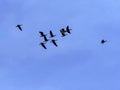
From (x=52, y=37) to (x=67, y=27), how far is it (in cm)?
561

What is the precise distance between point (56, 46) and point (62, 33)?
7.32 m

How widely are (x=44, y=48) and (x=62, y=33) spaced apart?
39.3ft

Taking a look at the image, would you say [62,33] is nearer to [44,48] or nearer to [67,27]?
[67,27]

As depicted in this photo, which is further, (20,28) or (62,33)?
(20,28)

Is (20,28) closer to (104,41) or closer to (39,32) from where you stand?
(39,32)

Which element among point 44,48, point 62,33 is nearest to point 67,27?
point 62,33

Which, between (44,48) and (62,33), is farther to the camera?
(44,48)

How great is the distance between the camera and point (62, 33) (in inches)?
5477

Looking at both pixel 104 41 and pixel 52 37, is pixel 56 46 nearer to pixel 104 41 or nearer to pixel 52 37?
pixel 52 37

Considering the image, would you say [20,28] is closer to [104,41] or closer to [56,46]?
[56,46]

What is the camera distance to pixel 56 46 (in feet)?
477

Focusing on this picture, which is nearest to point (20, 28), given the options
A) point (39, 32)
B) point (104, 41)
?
point (39, 32)

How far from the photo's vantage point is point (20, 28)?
488 feet

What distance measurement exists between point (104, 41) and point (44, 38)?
17.5 metres
